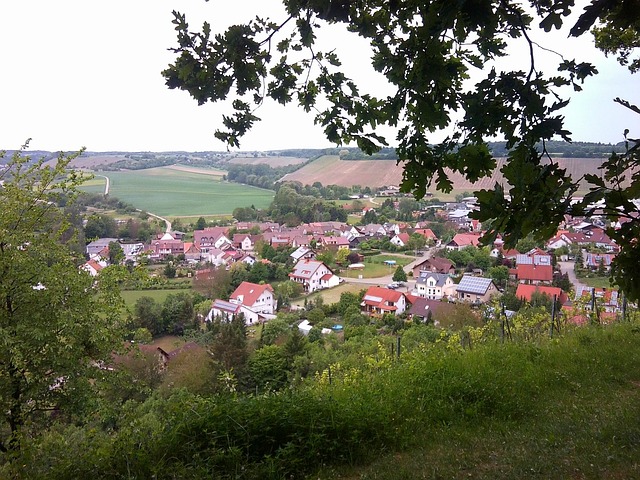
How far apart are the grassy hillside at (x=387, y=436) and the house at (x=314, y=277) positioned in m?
29.5

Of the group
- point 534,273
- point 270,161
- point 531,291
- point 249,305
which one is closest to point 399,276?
point 534,273

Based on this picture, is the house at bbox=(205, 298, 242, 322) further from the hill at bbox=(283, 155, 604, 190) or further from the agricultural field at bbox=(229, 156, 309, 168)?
the agricultural field at bbox=(229, 156, 309, 168)

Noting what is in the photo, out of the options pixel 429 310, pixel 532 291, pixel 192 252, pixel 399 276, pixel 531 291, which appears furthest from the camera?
pixel 192 252

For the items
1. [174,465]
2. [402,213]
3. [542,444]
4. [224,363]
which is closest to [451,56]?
[542,444]

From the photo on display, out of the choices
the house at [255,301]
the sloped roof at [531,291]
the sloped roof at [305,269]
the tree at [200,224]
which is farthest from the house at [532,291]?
the tree at [200,224]

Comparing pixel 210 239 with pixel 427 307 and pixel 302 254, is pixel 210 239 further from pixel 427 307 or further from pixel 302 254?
pixel 427 307

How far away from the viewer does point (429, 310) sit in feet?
78.9

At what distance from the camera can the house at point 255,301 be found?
27531 millimetres

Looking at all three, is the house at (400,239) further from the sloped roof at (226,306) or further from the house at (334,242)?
the sloped roof at (226,306)

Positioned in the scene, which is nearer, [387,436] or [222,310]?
[387,436]

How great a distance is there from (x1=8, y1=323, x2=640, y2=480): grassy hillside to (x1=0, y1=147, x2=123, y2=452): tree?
1.47 metres

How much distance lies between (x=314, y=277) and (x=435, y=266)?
9.39 meters

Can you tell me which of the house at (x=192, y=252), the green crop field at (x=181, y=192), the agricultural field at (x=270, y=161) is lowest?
the house at (x=192, y=252)

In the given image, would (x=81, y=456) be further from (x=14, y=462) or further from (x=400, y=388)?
(x=400, y=388)
